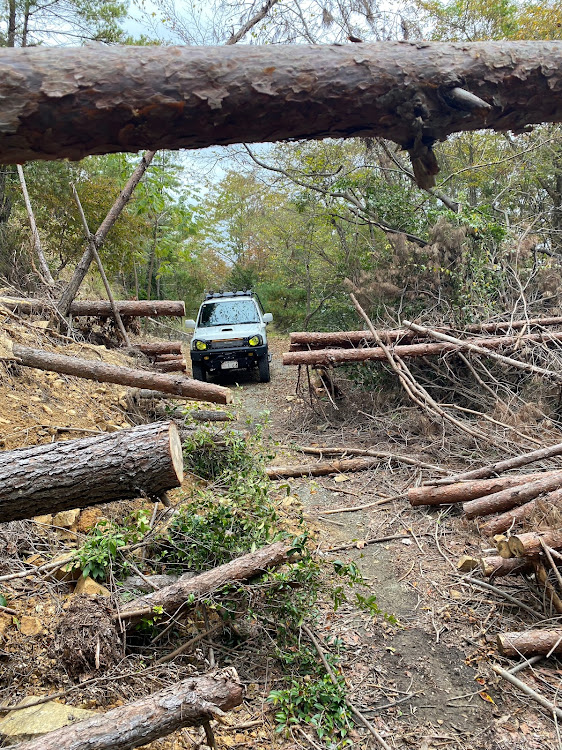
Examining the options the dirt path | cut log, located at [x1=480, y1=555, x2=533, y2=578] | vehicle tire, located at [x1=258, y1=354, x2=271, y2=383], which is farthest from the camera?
vehicle tire, located at [x1=258, y1=354, x2=271, y2=383]

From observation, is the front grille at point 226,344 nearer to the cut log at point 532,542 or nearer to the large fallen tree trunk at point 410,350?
the large fallen tree trunk at point 410,350

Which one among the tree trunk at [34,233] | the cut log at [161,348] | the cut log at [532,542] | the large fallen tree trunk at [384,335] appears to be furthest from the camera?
the cut log at [161,348]

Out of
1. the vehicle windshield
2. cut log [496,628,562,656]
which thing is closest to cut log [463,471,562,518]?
cut log [496,628,562,656]

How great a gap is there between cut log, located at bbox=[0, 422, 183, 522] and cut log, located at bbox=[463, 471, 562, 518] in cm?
306

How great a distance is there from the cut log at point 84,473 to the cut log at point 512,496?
3.06m

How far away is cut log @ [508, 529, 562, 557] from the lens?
3619mm

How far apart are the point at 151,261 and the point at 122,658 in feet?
62.1

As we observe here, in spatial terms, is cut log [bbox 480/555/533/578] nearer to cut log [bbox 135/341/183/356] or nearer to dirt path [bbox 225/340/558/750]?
dirt path [bbox 225/340/558/750]

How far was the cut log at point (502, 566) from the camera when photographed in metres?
3.92

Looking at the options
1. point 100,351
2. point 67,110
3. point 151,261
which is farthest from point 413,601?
point 151,261

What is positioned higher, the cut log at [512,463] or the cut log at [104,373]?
the cut log at [104,373]

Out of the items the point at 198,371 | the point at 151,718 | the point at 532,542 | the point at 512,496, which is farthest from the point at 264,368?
the point at 151,718

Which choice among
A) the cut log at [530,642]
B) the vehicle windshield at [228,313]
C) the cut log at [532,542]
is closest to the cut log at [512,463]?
the cut log at [532,542]

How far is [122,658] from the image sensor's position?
302cm
